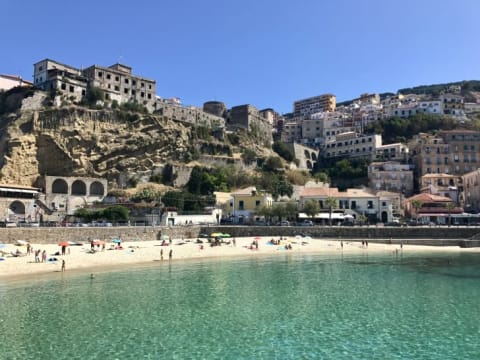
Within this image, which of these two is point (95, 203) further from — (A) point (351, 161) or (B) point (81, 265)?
(A) point (351, 161)

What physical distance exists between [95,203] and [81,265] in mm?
26493

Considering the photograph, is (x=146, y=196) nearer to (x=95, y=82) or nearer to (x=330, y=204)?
(x=330, y=204)

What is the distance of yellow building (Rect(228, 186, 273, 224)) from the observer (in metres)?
51.4

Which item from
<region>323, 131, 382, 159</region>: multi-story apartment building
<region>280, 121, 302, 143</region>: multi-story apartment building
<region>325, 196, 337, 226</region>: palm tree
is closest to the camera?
<region>325, 196, 337, 226</region>: palm tree

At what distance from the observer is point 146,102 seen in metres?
74.0

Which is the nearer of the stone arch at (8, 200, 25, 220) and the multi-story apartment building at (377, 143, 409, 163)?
the stone arch at (8, 200, 25, 220)

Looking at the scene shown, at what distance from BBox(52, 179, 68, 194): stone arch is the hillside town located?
0.10 metres

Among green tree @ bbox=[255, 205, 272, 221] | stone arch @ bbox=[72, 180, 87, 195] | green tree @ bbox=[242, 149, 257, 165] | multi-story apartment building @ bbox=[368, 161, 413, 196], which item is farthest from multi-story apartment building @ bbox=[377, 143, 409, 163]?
stone arch @ bbox=[72, 180, 87, 195]

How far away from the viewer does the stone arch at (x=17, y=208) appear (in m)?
46.6

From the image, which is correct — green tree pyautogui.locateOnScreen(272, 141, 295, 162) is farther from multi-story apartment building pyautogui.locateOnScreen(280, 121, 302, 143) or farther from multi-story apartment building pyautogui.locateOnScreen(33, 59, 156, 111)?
multi-story apartment building pyautogui.locateOnScreen(33, 59, 156, 111)

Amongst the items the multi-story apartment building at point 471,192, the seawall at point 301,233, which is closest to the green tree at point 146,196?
the seawall at point 301,233

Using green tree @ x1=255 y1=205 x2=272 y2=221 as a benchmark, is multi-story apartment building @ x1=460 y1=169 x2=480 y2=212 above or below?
above

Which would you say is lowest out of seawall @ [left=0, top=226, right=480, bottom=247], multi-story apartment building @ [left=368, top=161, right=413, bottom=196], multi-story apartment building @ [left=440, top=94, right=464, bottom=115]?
seawall @ [left=0, top=226, right=480, bottom=247]

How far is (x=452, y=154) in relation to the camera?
213 feet
